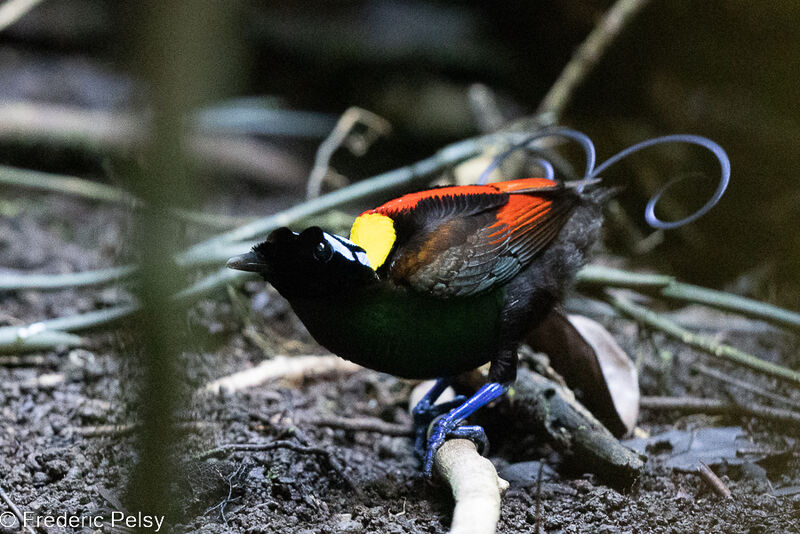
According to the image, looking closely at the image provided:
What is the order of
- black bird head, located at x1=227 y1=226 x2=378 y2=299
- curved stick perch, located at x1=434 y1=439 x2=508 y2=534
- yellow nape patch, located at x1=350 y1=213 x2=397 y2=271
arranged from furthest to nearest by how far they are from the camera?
1. yellow nape patch, located at x1=350 y1=213 x2=397 y2=271
2. black bird head, located at x1=227 y1=226 x2=378 y2=299
3. curved stick perch, located at x1=434 y1=439 x2=508 y2=534

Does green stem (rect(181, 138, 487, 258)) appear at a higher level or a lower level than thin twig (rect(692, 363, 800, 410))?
higher

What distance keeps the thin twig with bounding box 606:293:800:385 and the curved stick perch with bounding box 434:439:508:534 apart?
1.29 m

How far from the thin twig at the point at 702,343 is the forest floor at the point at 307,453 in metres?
0.11

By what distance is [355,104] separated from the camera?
6.58 meters

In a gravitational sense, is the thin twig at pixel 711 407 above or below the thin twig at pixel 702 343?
below

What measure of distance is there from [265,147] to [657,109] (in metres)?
3.42

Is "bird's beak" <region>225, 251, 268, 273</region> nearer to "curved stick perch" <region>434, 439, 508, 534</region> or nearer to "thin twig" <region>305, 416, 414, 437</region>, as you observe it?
"curved stick perch" <region>434, 439, 508, 534</region>

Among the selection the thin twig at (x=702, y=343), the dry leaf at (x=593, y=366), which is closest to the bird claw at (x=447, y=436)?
the dry leaf at (x=593, y=366)

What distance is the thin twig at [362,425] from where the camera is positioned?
2.70 meters

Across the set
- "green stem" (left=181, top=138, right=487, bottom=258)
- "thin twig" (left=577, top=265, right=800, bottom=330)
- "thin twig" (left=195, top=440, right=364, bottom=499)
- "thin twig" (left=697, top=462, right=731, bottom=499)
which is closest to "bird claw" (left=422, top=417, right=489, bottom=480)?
"thin twig" (left=195, top=440, right=364, bottom=499)

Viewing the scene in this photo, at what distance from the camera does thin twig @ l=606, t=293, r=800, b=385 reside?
9.42 ft

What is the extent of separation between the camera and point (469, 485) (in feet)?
6.11

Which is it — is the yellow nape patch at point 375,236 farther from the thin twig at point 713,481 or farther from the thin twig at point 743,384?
the thin twig at point 743,384

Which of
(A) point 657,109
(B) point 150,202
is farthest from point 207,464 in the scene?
(A) point 657,109
